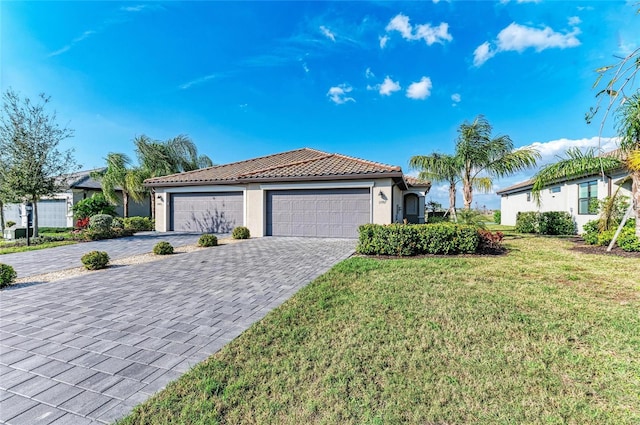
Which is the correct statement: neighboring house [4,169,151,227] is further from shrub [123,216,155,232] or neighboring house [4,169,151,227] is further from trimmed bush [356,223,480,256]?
trimmed bush [356,223,480,256]

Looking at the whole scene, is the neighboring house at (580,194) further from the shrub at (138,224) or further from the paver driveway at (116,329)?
the shrub at (138,224)

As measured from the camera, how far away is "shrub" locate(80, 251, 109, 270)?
278 inches

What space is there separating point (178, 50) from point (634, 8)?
14.4 m

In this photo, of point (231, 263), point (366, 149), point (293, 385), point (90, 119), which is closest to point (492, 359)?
point (293, 385)

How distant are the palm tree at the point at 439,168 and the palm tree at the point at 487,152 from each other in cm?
151

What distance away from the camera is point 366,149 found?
75.2 ft

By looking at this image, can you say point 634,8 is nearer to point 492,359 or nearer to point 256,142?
point 492,359

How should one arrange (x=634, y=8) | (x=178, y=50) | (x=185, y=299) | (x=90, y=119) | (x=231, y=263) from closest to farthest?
(x=634, y=8)
(x=185, y=299)
(x=231, y=263)
(x=178, y=50)
(x=90, y=119)

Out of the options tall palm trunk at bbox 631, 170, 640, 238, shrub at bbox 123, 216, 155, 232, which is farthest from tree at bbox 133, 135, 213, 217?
tall palm trunk at bbox 631, 170, 640, 238

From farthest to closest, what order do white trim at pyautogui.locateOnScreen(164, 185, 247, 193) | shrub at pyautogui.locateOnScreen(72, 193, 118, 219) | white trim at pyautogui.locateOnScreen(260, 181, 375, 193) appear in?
shrub at pyautogui.locateOnScreen(72, 193, 118, 219) → white trim at pyautogui.locateOnScreen(164, 185, 247, 193) → white trim at pyautogui.locateOnScreen(260, 181, 375, 193)

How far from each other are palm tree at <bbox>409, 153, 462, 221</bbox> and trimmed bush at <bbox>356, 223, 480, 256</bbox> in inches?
265

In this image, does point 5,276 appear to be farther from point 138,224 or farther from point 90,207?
point 90,207

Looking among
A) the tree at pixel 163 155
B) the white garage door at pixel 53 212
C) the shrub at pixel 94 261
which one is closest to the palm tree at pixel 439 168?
the shrub at pixel 94 261

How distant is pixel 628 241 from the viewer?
900 cm
